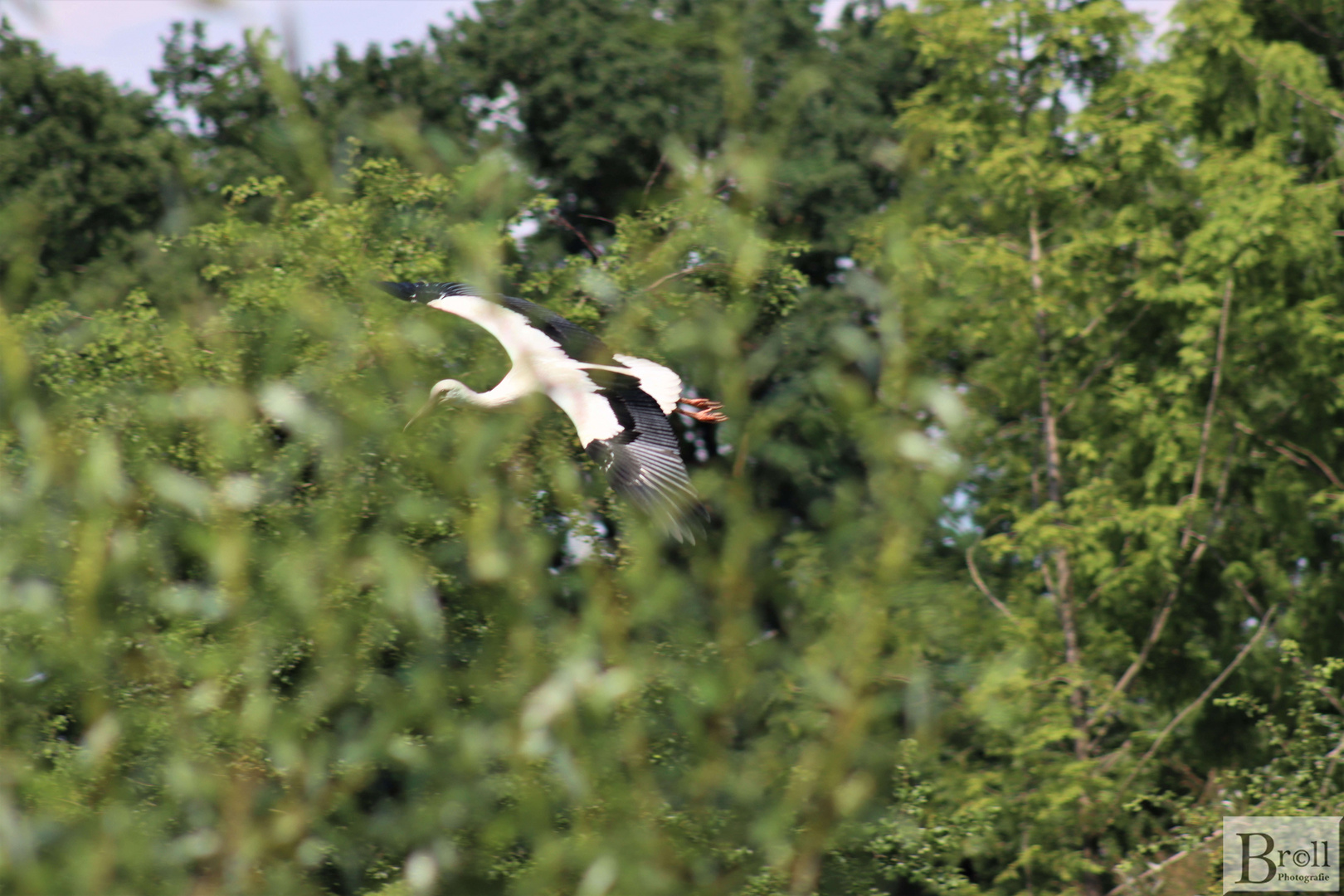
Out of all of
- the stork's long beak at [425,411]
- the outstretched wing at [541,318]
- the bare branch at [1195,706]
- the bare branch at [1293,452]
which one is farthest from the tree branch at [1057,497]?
the stork's long beak at [425,411]

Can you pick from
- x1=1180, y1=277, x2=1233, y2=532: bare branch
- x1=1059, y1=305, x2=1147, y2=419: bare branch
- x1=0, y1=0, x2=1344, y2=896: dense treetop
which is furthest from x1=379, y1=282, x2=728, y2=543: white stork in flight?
x1=1059, y1=305, x2=1147, y2=419: bare branch

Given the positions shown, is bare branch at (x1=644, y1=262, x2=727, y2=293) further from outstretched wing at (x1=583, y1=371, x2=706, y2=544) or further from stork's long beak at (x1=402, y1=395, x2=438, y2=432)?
stork's long beak at (x1=402, y1=395, x2=438, y2=432)

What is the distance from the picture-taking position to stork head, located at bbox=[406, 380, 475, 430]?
22.9 ft

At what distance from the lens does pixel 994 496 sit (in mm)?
13602

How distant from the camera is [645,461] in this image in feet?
23.0

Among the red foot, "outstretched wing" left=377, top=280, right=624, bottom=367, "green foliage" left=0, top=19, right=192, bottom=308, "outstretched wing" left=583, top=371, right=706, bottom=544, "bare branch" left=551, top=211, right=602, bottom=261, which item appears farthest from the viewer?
"green foliage" left=0, top=19, right=192, bottom=308

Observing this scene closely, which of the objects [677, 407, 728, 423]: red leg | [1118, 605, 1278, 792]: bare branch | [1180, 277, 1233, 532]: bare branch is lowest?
[677, 407, 728, 423]: red leg

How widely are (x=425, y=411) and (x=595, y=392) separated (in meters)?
0.83

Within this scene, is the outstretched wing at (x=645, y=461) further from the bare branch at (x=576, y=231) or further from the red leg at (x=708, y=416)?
the bare branch at (x=576, y=231)

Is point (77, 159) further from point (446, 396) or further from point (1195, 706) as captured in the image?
point (1195, 706)

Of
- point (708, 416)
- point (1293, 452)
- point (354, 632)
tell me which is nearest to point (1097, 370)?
point (1293, 452)

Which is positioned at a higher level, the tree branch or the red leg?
the tree branch

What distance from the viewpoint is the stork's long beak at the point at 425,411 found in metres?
6.84

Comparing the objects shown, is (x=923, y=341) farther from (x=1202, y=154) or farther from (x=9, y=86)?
(x=9, y=86)
